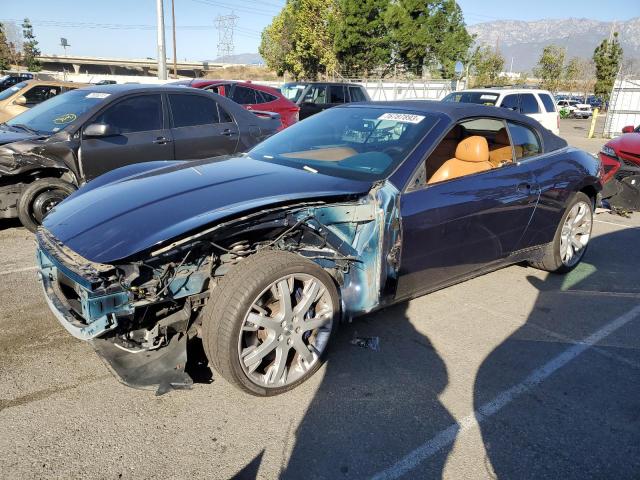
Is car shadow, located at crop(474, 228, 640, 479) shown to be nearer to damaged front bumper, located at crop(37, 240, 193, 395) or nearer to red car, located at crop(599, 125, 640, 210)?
damaged front bumper, located at crop(37, 240, 193, 395)

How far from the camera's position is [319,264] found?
301 cm

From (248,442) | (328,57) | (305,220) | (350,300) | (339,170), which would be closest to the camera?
(248,442)

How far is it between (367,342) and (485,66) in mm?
47831

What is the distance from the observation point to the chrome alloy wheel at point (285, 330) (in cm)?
269

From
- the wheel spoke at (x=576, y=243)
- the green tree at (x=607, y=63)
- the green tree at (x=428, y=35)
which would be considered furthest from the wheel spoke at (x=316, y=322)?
the green tree at (x=607, y=63)

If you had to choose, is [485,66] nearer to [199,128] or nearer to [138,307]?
[199,128]

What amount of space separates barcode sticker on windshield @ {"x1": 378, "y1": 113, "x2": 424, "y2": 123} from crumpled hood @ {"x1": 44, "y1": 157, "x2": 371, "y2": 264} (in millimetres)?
846

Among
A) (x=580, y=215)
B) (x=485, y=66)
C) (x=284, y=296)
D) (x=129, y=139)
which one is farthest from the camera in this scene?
(x=485, y=66)

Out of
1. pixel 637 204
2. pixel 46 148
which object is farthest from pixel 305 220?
pixel 637 204

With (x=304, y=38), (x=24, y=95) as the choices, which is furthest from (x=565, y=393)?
(x=304, y=38)

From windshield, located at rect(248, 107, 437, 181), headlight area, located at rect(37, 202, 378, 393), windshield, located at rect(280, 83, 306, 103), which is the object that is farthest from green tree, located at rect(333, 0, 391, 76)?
headlight area, located at rect(37, 202, 378, 393)

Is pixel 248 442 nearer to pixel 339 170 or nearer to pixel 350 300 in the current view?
pixel 350 300

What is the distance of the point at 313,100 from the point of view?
16516 millimetres

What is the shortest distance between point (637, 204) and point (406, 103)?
495 centimetres
